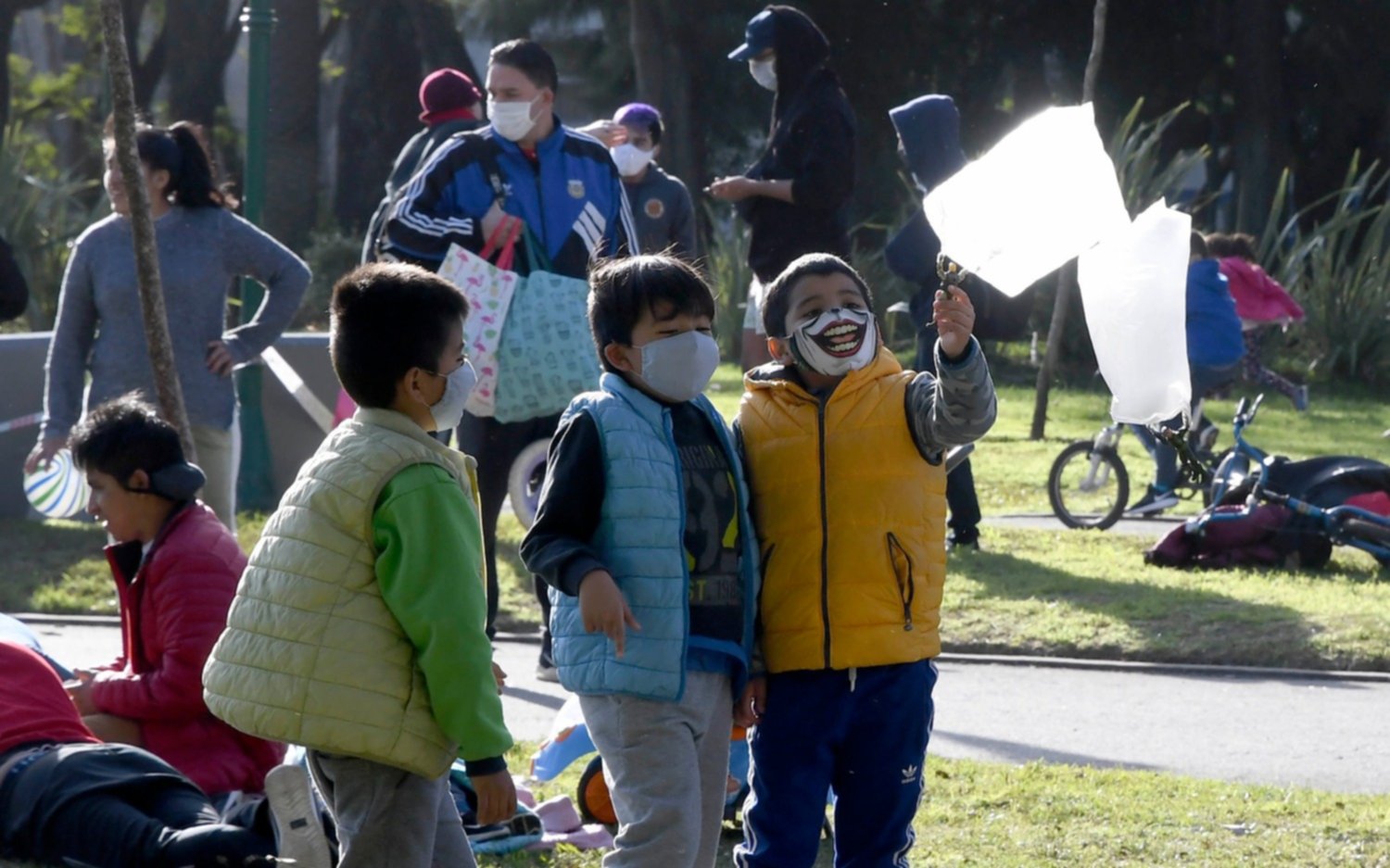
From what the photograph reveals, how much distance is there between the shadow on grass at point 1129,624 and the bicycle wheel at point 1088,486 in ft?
6.37

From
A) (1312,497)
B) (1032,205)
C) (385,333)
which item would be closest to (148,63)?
(1312,497)

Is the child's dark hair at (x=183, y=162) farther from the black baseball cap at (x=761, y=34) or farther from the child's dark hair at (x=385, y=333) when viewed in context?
the child's dark hair at (x=385, y=333)

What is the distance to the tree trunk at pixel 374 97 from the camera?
89.9ft

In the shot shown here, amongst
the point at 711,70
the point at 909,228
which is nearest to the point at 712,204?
the point at 711,70

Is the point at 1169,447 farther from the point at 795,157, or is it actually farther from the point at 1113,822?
the point at 1113,822

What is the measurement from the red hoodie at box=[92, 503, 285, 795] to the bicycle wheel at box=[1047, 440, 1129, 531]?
6450 millimetres

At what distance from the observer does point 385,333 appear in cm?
343

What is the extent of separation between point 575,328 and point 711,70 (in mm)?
16755

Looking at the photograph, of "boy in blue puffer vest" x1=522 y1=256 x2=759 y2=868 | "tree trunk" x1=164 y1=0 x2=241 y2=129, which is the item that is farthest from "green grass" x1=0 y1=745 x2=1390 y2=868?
"tree trunk" x1=164 y1=0 x2=241 y2=129

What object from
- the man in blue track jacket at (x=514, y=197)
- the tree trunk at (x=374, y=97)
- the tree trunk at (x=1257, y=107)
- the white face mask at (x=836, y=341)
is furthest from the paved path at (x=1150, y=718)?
the tree trunk at (x=374, y=97)

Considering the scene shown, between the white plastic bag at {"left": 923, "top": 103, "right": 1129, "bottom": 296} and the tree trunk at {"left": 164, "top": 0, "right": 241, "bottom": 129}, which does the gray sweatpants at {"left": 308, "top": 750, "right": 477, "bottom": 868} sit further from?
the tree trunk at {"left": 164, "top": 0, "right": 241, "bottom": 129}

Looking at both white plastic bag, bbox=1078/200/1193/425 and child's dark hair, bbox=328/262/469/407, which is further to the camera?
child's dark hair, bbox=328/262/469/407

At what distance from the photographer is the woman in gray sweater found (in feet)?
21.4

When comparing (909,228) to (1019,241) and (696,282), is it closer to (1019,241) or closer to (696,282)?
(696,282)
